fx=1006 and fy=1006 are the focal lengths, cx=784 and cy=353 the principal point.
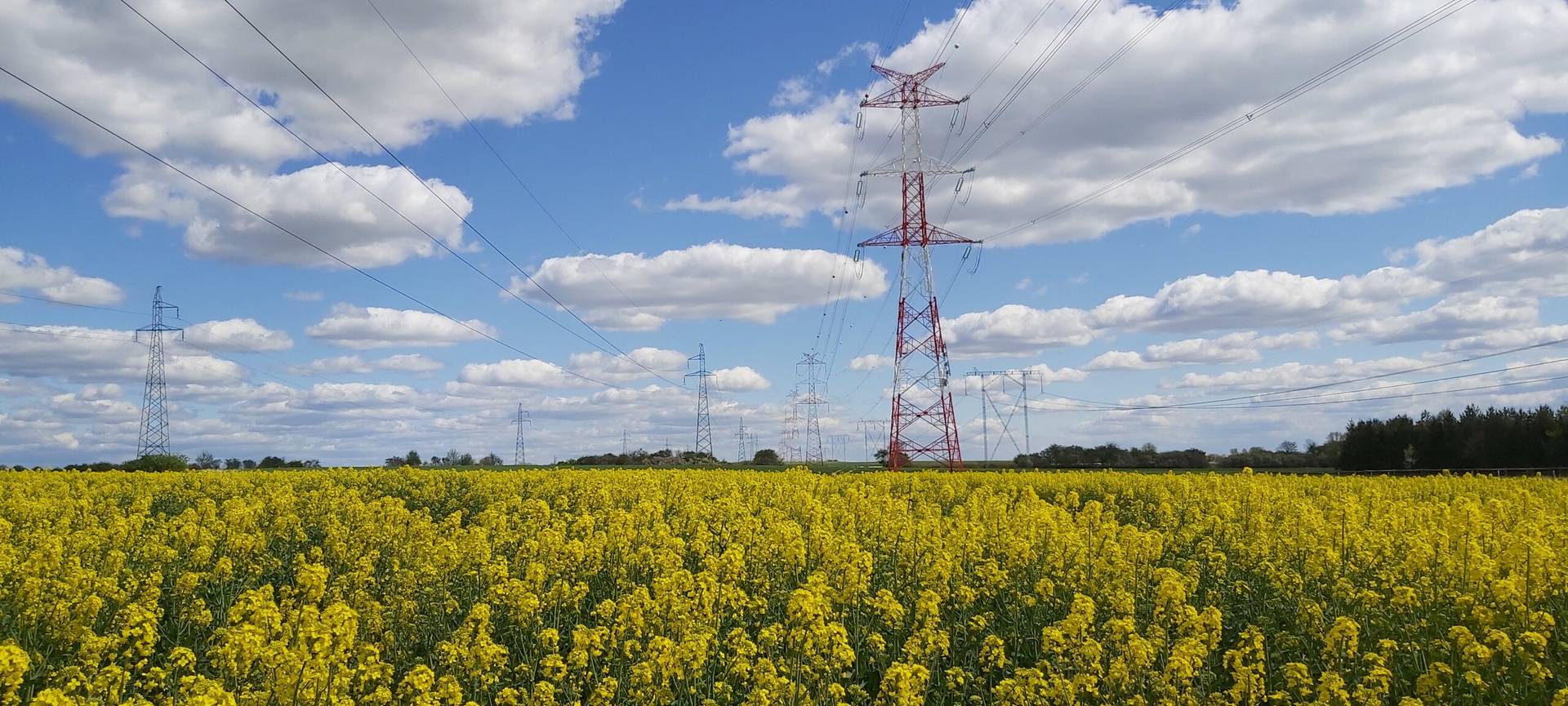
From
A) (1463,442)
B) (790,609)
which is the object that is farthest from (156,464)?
(1463,442)

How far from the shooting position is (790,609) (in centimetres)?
616

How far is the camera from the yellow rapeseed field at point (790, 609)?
6.10 m

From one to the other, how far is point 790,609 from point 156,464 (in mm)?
36487

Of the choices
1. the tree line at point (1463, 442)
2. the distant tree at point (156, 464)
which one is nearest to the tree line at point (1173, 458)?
the tree line at point (1463, 442)

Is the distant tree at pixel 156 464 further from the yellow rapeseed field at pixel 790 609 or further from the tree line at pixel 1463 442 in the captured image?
the tree line at pixel 1463 442

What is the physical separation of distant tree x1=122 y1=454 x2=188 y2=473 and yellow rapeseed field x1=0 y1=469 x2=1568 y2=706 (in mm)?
22709

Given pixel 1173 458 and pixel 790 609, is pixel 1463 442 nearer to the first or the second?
pixel 1173 458

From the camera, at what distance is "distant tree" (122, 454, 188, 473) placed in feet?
112

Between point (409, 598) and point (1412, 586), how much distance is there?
28.7 ft

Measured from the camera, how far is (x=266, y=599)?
6.50 meters

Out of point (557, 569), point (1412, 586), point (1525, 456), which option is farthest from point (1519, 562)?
point (1525, 456)

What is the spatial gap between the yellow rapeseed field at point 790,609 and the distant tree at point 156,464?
22.7 metres

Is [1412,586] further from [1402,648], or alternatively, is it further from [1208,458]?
[1208,458]

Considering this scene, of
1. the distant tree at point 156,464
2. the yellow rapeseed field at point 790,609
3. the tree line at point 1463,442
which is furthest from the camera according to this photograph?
the tree line at point 1463,442
